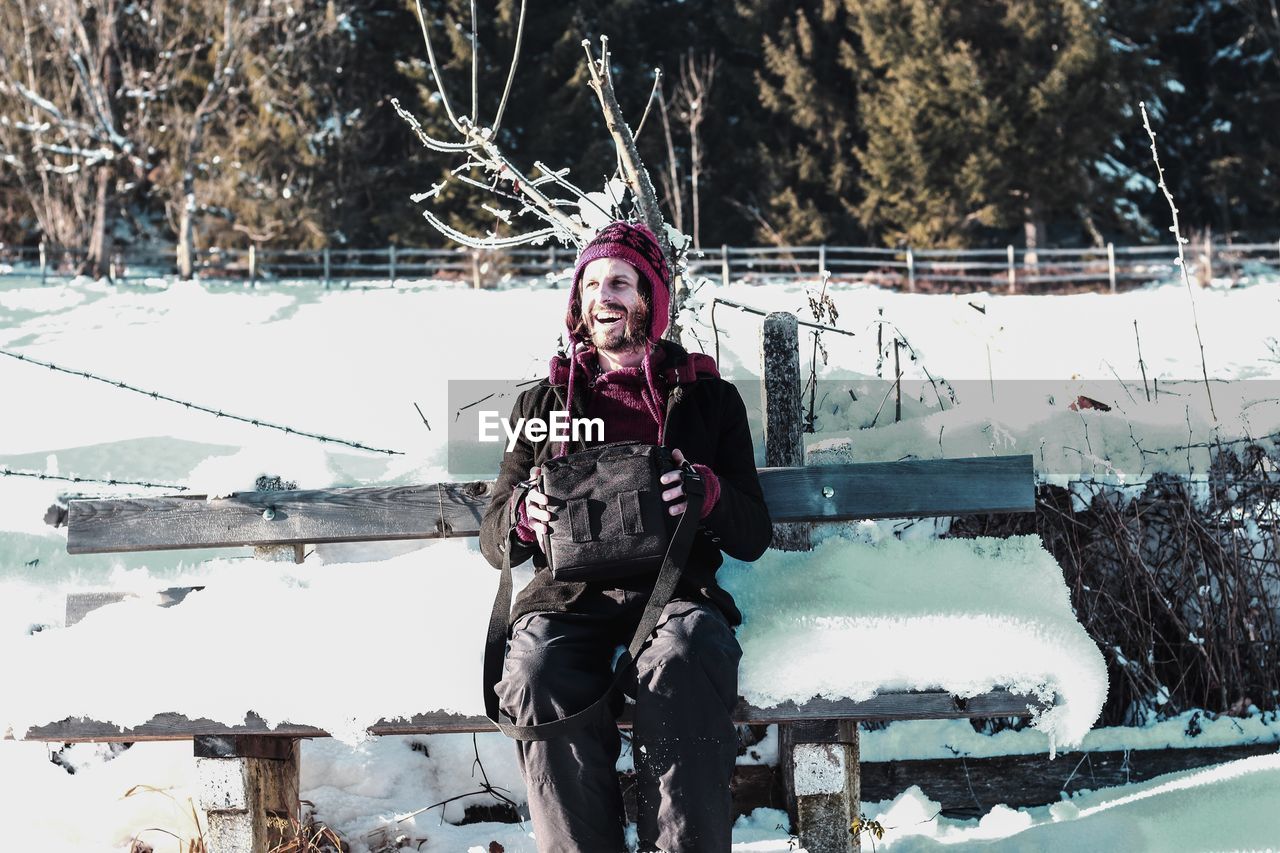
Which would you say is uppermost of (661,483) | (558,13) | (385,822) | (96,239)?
(558,13)

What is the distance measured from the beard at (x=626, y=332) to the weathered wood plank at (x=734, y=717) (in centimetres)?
97

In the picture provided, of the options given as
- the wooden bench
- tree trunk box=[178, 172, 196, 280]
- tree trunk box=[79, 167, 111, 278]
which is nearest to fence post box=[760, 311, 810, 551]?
the wooden bench

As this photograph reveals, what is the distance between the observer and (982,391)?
24.9 ft

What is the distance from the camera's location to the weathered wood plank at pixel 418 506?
10.4 ft

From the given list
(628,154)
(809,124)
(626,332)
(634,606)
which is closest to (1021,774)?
(634,606)

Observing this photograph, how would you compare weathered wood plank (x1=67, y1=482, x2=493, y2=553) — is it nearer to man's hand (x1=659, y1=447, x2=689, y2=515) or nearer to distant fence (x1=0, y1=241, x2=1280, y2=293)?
man's hand (x1=659, y1=447, x2=689, y2=515)

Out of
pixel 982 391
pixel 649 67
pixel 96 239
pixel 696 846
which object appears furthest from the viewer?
pixel 649 67

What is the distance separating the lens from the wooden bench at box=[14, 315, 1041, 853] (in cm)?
271

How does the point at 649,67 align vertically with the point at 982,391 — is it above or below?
above

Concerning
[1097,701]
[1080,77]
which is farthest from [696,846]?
[1080,77]

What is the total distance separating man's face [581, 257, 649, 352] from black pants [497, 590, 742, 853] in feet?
2.52

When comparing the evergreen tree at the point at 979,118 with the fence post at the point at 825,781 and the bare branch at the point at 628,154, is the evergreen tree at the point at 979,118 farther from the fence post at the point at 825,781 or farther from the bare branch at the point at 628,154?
the fence post at the point at 825,781

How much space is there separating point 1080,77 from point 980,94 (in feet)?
7.27

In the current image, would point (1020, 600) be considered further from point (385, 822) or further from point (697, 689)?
point (385, 822)
